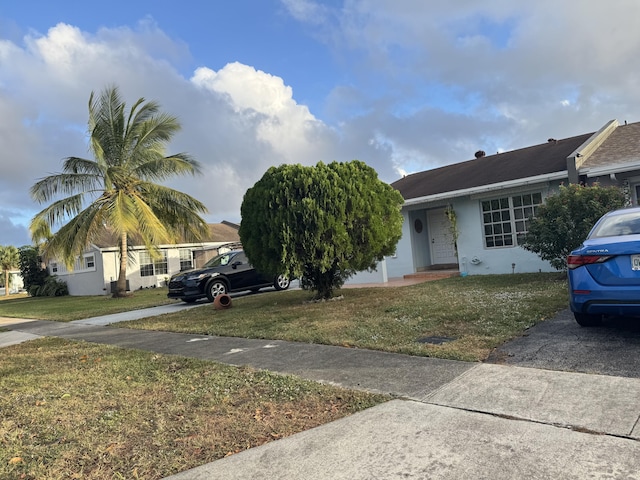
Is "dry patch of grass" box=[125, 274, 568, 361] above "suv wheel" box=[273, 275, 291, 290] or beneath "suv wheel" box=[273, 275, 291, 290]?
beneath

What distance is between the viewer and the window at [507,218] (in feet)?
43.9

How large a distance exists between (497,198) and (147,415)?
12.3 meters

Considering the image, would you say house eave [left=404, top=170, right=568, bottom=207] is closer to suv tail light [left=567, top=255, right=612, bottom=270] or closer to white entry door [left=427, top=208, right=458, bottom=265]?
white entry door [left=427, top=208, right=458, bottom=265]

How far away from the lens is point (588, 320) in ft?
19.2

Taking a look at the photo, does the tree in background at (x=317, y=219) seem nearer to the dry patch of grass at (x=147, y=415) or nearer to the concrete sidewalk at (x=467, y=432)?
the dry patch of grass at (x=147, y=415)

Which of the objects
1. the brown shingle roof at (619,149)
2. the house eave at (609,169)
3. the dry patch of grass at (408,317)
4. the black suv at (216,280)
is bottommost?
the dry patch of grass at (408,317)

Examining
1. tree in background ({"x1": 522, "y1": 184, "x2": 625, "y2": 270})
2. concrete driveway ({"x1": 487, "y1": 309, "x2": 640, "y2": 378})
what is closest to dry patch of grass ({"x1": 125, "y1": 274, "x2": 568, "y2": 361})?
concrete driveway ({"x1": 487, "y1": 309, "x2": 640, "y2": 378})

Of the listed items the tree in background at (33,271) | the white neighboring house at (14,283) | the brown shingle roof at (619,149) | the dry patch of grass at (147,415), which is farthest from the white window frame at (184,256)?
the white neighboring house at (14,283)

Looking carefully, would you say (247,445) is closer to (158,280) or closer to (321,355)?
(321,355)

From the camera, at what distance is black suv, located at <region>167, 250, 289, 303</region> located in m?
14.4

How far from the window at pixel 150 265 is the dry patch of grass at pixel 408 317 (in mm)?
16727

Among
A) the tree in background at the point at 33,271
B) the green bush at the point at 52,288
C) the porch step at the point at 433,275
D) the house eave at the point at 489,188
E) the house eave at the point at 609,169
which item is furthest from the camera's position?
the tree in background at the point at 33,271

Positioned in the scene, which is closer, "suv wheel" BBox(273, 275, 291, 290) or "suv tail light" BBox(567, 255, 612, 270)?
"suv tail light" BBox(567, 255, 612, 270)

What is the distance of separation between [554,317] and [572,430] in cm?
395
